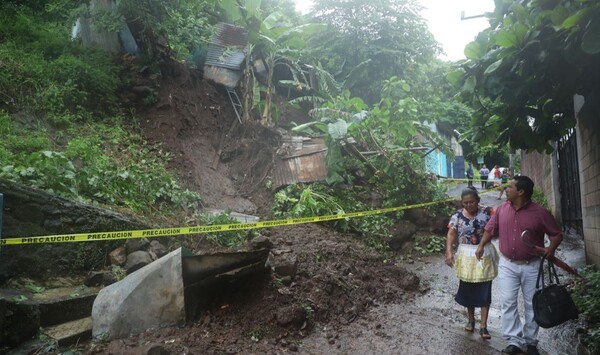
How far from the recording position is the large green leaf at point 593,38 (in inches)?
95.8

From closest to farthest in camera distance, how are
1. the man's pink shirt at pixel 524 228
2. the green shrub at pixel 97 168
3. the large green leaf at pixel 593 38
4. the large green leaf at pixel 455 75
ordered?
the large green leaf at pixel 593 38 → the large green leaf at pixel 455 75 → the man's pink shirt at pixel 524 228 → the green shrub at pixel 97 168

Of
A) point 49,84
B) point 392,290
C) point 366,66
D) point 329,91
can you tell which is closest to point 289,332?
point 392,290

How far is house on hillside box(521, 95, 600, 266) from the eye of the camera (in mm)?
5699

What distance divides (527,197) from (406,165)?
562 cm

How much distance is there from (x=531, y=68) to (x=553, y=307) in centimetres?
199

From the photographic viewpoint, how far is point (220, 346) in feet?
11.6

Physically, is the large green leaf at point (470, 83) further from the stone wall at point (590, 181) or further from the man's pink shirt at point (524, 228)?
the stone wall at point (590, 181)

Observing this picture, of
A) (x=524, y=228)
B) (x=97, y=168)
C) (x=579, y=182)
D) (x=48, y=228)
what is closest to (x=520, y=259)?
(x=524, y=228)

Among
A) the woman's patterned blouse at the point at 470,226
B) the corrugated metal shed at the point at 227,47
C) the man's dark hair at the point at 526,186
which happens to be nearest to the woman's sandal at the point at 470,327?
the woman's patterned blouse at the point at 470,226

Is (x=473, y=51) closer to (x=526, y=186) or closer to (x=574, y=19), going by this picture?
(x=574, y=19)

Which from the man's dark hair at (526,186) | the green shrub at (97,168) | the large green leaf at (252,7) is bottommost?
the man's dark hair at (526,186)

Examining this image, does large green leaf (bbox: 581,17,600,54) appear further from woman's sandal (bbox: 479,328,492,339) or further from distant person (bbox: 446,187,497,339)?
woman's sandal (bbox: 479,328,492,339)

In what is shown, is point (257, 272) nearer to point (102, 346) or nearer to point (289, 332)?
point (289, 332)

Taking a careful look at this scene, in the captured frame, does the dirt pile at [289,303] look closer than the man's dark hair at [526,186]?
Yes
